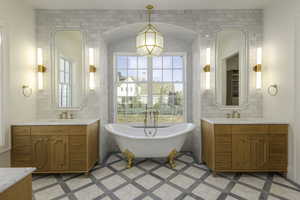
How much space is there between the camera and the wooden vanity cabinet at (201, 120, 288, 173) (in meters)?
2.42

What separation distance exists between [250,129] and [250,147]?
10.9 inches

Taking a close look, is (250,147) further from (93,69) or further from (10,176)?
(93,69)

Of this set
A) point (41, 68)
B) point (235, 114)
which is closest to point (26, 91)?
point (41, 68)

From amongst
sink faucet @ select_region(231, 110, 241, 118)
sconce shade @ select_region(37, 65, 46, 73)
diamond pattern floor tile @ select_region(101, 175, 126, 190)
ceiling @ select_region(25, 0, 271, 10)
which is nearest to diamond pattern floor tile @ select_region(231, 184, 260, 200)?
sink faucet @ select_region(231, 110, 241, 118)

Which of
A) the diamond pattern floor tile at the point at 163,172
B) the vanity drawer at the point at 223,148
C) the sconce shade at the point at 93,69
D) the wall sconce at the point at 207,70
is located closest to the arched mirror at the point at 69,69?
the sconce shade at the point at 93,69

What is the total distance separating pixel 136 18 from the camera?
2.99 metres

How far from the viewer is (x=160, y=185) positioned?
225cm

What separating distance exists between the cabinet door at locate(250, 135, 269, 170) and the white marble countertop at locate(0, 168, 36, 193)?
2.77 meters

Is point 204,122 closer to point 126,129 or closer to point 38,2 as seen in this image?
point 126,129

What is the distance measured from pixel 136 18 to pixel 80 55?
1.28m

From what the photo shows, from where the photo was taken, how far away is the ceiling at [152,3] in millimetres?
2725

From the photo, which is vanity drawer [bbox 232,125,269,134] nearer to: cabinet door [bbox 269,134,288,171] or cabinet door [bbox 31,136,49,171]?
cabinet door [bbox 269,134,288,171]

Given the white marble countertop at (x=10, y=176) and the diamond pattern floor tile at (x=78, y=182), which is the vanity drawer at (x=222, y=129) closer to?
the diamond pattern floor tile at (x=78, y=182)

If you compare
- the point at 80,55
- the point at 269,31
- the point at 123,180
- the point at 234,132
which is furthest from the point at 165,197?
the point at 269,31
